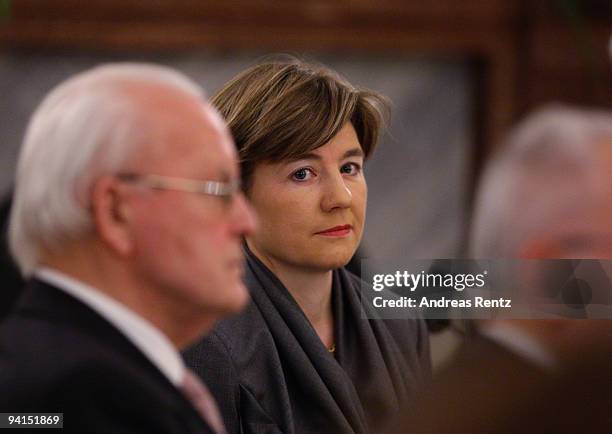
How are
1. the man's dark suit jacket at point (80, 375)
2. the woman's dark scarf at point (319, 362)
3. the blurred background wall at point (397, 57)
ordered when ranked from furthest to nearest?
the blurred background wall at point (397, 57), the woman's dark scarf at point (319, 362), the man's dark suit jacket at point (80, 375)

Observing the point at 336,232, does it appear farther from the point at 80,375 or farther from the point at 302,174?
the point at 80,375

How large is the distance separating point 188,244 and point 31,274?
11 centimetres

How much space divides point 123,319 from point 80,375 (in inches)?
1.8

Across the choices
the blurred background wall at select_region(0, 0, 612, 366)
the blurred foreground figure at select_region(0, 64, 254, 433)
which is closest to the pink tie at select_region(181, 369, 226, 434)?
the blurred foreground figure at select_region(0, 64, 254, 433)

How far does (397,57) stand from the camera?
2678 millimetres

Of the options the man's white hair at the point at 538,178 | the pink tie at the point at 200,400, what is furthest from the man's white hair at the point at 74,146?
the man's white hair at the point at 538,178

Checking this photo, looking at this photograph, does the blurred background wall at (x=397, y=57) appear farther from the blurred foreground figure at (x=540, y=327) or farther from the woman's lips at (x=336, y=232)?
the blurred foreground figure at (x=540, y=327)

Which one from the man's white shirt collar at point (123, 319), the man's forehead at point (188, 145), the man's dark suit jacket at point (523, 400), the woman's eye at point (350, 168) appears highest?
the woman's eye at point (350, 168)

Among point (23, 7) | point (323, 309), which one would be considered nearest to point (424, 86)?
point (23, 7)

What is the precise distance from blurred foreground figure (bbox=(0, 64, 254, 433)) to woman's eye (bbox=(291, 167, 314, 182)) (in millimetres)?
282

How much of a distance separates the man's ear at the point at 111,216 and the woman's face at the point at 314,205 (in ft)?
1.04

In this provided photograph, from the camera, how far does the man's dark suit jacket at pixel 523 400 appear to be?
0.68 m

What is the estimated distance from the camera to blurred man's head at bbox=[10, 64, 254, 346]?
0.67m

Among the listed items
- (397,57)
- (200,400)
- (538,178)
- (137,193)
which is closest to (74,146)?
(137,193)
